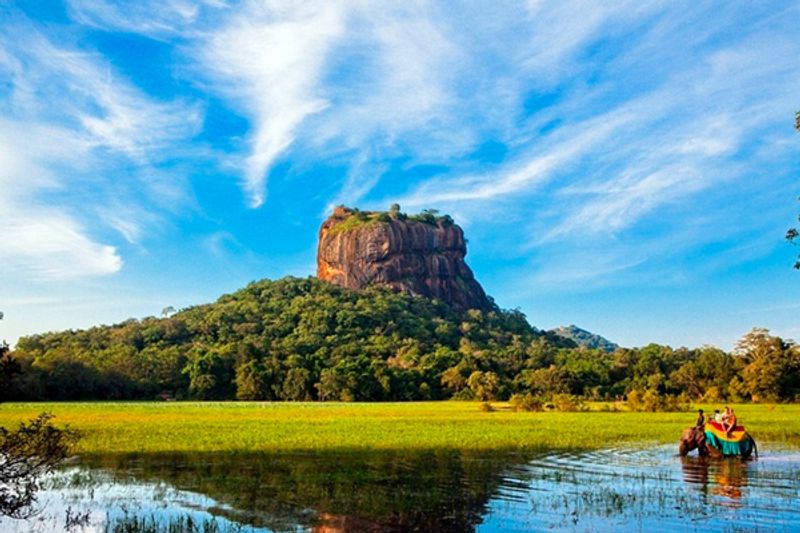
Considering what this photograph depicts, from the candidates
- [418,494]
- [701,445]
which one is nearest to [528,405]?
[701,445]

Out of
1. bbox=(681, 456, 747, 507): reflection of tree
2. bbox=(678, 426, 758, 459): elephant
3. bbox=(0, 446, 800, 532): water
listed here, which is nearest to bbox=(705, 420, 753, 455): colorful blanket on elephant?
bbox=(678, 426, 758, 459): elephant

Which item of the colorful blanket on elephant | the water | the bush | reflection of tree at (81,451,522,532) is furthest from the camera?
the bush

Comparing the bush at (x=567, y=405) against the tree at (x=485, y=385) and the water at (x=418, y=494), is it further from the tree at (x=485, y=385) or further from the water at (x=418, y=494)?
the water at (x=418, y=494)

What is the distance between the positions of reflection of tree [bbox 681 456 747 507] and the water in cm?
3

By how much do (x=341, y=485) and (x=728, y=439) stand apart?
14538 millimetres

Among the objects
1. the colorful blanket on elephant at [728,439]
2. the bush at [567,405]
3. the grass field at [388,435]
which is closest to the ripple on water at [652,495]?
the colorful blanket on elephant at [728,439]

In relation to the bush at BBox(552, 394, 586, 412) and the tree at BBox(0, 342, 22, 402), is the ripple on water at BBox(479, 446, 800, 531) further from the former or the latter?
the bush at BBox(552, 394, 586, 412)

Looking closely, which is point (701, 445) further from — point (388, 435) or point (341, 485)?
point (388, 435)

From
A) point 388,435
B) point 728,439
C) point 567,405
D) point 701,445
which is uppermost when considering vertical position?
point 728,439

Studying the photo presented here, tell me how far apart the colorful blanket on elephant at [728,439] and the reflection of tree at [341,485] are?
23.2ft

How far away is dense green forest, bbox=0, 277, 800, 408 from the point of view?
79.1 metres

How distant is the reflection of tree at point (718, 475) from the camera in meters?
16.2

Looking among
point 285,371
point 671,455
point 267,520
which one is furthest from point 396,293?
point 267,520

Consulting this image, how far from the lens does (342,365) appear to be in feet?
308
